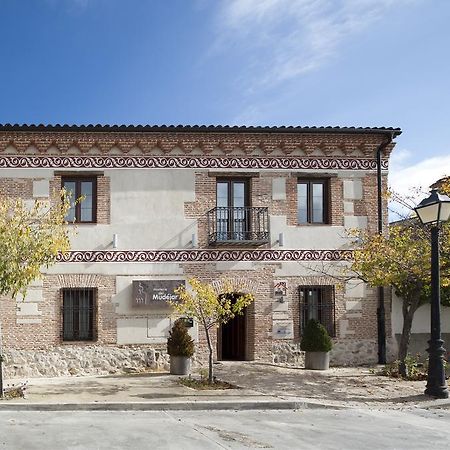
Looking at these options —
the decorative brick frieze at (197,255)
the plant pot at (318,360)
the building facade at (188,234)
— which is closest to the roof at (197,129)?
the building facade at (188,234)

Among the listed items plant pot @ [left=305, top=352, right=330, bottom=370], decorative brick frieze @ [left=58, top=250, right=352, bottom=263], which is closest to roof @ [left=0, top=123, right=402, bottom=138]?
decorative brick frieze @ [left=58, top=250, right=352, bottom=263]

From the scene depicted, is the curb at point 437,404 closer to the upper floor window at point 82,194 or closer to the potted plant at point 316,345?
the potted plant at point 316,345

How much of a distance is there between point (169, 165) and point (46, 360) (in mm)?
6010

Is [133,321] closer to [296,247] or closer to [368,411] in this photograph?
[296,247]

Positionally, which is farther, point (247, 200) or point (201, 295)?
point (247, 200)

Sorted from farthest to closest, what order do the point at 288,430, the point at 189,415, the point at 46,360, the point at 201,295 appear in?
the point at 46,360 → the point at 201,295 → the point at 189,415 → the point at 288,430

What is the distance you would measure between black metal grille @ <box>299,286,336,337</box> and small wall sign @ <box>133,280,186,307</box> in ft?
11.5

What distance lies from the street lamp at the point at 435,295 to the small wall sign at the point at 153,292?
23.0 feet

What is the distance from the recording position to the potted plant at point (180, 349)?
604 inches

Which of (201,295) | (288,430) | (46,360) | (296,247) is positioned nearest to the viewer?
(288,430)

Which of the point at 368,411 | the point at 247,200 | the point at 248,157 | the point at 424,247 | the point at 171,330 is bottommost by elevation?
the point at 368,411

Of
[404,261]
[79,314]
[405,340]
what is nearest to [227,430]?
[404,261]

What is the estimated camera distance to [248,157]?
17.6 meters

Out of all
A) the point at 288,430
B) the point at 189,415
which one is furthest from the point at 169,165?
the point at 288,430
